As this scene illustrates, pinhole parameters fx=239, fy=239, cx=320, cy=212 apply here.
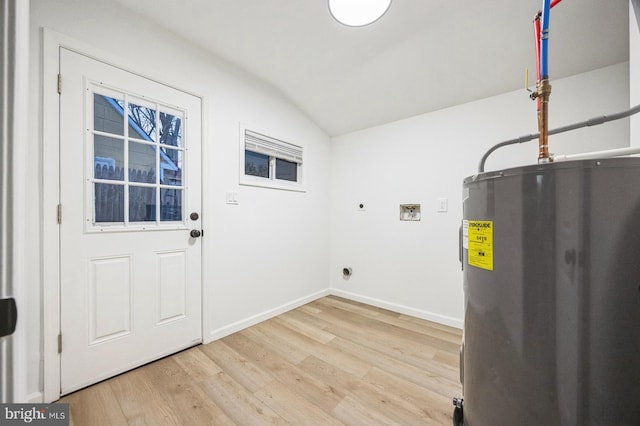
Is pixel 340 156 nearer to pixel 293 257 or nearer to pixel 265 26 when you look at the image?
pixel 293 257

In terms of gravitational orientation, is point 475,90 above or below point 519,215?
above

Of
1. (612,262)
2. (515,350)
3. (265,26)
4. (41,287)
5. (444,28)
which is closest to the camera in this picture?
(612,262)

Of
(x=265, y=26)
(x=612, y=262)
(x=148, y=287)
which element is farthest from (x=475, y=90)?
(x=148, y=287)

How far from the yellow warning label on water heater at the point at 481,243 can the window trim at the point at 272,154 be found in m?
1.83

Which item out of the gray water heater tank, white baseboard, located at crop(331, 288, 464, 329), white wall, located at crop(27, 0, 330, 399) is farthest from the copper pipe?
white wall, located at crop(27, 0, 330, 399)

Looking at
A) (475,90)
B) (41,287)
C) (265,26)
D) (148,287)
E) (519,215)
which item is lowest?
(148,287)

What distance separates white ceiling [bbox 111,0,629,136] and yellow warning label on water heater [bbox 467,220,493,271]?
1.50m

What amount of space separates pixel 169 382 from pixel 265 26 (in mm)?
2436

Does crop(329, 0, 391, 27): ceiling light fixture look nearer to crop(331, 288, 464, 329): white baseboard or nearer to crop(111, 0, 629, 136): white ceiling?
crop(111, 0, 629, 136): white ceiling

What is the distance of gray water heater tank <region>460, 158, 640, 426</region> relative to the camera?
568 mm

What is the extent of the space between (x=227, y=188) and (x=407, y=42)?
1.79m

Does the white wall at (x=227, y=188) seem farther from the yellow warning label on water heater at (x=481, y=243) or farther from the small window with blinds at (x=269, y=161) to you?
the yellow warning label on water heater at (x=481, y=243)

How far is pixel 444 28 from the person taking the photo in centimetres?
160

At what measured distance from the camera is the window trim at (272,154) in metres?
2.14
